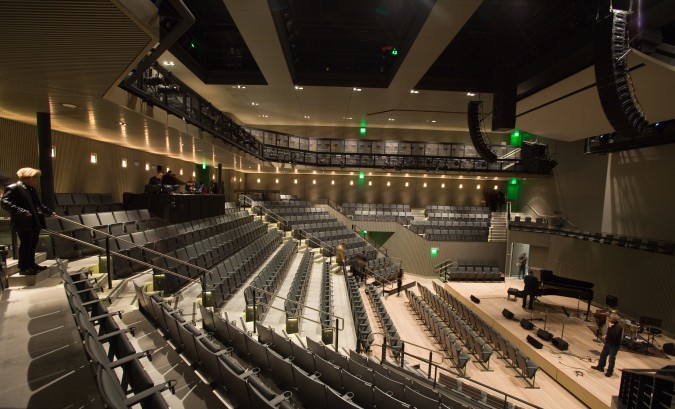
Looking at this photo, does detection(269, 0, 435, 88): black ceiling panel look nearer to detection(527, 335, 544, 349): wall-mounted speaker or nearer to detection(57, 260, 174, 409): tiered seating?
detection(57, 260, 174, 409): tiered seating

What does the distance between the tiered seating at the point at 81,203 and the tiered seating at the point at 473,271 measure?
31.8 ft

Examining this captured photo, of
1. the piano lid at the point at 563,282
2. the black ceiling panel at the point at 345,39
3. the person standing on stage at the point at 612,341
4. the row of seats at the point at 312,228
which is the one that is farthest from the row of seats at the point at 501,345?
the black ceiling panel at the point at 345,39

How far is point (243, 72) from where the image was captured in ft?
28.1

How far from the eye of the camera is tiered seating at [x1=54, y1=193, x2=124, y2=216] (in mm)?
4971

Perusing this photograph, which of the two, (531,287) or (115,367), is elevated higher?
(115,367)

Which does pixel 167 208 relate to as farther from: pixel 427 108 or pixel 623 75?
pixel 427 108

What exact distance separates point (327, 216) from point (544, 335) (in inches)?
336

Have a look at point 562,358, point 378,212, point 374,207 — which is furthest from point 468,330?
point 374,207

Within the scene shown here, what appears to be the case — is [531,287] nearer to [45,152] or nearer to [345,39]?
[345,39]

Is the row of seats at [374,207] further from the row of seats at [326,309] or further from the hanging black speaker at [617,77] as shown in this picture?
the hanging black speaker at [617,77]

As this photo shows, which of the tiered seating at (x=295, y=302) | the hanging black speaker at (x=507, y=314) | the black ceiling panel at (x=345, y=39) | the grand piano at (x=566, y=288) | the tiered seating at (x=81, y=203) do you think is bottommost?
the hanging black speaker at (x=507, y=314)

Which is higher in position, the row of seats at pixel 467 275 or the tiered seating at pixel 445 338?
the tiered seating at pixel 445 338

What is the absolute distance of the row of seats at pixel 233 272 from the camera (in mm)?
3896

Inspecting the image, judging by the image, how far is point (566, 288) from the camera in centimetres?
743
